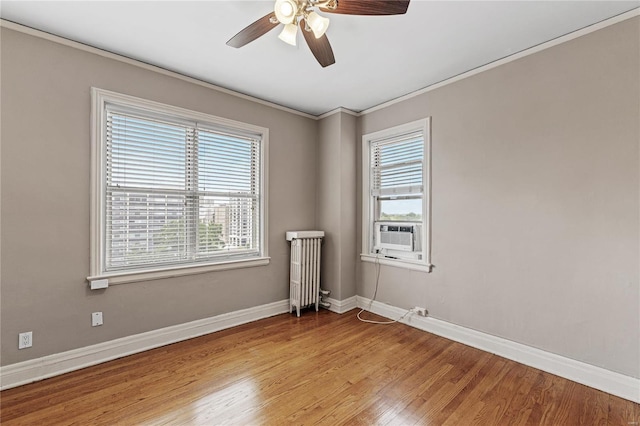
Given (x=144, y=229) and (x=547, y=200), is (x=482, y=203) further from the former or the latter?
(x=144, y=229)

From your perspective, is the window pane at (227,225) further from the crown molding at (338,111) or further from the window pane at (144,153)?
the crown molding at (338,111)

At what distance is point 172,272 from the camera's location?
9.61 feet

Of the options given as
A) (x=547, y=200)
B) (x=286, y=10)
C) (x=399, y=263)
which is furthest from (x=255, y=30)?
(x=399, y=263)

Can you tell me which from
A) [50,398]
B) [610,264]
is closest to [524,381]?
[610,264]

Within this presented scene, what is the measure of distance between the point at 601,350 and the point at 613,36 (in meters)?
2.27

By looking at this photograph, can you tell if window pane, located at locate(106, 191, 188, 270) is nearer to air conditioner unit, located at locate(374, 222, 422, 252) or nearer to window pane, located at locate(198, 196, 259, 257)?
window pane, located at locate(198, 196, 259, 257)

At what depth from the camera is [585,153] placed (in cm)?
226

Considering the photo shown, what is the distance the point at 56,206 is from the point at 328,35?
8.29 feet

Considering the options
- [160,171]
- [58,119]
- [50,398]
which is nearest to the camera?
[50,398]

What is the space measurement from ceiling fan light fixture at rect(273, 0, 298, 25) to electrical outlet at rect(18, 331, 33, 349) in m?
2.86

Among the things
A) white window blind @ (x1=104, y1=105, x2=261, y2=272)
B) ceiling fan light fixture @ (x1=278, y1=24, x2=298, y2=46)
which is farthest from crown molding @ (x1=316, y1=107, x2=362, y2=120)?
ceiling fan light fixture @ (x1=278, y1=24, x2=298, y2=46)

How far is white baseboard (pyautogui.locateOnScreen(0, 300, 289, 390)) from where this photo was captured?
2199mm

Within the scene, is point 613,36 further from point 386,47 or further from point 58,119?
point 58,119

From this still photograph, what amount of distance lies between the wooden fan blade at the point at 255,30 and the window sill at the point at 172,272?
2108 mm
